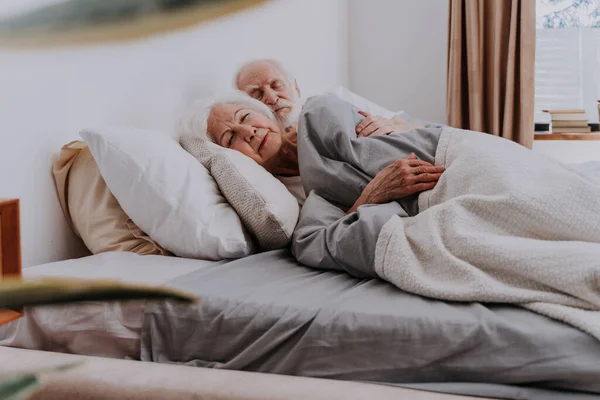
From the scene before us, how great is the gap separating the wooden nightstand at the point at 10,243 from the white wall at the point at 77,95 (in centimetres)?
31

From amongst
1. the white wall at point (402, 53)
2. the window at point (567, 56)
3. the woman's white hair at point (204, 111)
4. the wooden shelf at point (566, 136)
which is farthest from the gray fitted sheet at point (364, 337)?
the window at point (567, 56)

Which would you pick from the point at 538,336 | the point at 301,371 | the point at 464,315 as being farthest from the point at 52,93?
the point at 538,336

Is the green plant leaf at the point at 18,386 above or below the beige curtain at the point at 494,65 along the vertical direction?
below

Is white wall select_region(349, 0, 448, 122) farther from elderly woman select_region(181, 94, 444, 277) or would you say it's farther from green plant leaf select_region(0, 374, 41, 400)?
green plant leaf select_region(0, 374, 41, 400)

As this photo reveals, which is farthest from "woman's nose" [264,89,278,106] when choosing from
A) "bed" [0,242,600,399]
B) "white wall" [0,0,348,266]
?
"bed" [0,242,600,399]

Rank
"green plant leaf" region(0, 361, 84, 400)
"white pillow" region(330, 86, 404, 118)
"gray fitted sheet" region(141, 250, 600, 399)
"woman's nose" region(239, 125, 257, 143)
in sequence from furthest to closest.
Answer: "white pillow" region(330, 86, 404, 118), "woman's nose" region(239, 125, 257, 143), "gray fitted sheet" region(141, 250, 600, 399), "green plant leaf" region(0, 361, 84, 400)

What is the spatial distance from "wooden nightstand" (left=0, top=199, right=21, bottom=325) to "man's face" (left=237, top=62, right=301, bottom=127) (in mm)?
1642

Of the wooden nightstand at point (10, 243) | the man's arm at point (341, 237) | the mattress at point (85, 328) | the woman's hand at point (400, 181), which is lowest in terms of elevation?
the mattress at point (85, 328)

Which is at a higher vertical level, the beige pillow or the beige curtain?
the beige curtain

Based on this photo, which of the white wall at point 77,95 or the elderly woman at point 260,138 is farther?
the elderly woman at point 260,138

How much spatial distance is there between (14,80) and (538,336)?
106cm

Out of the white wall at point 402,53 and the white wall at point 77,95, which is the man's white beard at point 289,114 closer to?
the white wall at point 77,95

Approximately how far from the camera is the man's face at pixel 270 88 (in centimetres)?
234

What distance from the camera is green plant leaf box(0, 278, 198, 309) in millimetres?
176
